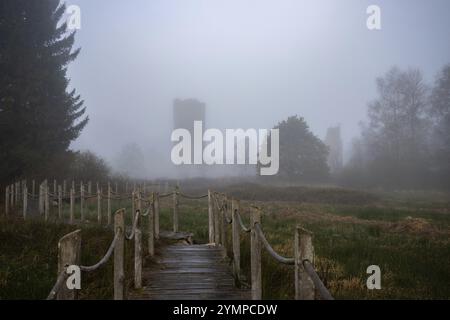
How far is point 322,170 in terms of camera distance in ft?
162

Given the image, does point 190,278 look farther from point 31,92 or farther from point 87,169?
point 87,169

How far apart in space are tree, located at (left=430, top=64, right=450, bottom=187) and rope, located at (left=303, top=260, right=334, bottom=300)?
32.7m

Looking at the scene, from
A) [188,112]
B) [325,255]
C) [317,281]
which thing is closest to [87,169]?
[325,255]

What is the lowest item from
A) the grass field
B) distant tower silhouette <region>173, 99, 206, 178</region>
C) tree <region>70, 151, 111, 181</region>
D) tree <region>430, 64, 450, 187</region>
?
the grass field

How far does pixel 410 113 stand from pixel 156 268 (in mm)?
38694

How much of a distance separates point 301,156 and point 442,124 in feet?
56.2

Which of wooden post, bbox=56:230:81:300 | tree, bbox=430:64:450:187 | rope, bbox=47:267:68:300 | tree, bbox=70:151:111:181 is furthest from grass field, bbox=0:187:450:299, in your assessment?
tree, bbox=430:64:450:187

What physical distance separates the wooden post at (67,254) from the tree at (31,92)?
21.2 m

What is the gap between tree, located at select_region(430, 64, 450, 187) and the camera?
3342 cm

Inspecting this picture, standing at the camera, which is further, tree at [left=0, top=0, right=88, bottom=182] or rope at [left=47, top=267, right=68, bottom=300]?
tree at [left=0, top=0, right=88, bottom=182]

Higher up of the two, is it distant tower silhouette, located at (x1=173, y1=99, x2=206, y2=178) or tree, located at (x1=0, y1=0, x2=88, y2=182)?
distant tower silhouette, located at (x1=173, y1=99, x2=206, y2=178)

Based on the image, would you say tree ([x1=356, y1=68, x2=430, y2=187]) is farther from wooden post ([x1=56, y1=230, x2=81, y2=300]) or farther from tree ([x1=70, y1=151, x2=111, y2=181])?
wooden post ([x1=56, y1=230, x2=81, y2=300])

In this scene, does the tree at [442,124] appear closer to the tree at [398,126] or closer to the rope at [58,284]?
the tree at [398,126]
